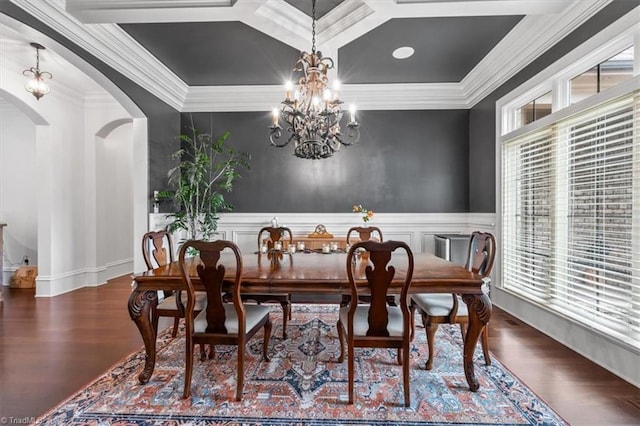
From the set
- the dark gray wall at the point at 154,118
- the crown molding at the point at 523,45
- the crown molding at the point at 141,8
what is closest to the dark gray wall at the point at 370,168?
the dark gray wall at the point at 154,118

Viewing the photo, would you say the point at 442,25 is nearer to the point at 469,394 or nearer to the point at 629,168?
the point at 629,168

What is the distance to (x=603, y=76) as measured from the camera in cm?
249

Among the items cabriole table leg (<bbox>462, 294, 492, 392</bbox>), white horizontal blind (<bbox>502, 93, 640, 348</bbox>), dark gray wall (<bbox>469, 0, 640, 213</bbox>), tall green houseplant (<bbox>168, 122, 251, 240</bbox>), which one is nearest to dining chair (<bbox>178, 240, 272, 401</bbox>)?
cabriole table leg (<bbox>462, 294, 492, 392</bbox>)

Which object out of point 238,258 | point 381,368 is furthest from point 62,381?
point 381,368

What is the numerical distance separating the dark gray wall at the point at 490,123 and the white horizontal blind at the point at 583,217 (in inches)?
19.7

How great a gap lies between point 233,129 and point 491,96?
3810mm

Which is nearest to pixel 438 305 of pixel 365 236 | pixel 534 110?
pixel 365 236

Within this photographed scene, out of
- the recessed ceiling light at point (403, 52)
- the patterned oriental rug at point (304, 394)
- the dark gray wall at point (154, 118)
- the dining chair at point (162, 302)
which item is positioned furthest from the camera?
the recessed ceiling light at point (403, 52)

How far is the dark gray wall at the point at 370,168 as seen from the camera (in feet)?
15.9

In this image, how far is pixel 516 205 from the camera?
365 cm

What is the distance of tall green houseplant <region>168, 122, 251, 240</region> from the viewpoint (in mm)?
4297

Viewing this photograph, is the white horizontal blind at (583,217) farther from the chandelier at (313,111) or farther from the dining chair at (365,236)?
the chandelier at (313,111)

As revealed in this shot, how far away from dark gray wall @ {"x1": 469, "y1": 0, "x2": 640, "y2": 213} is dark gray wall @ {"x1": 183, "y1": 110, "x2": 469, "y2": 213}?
197mm

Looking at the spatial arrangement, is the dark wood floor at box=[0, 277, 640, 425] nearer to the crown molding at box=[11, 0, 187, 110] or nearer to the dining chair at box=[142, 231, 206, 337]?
the dining chair at box=[142, 231, 206, 337]
